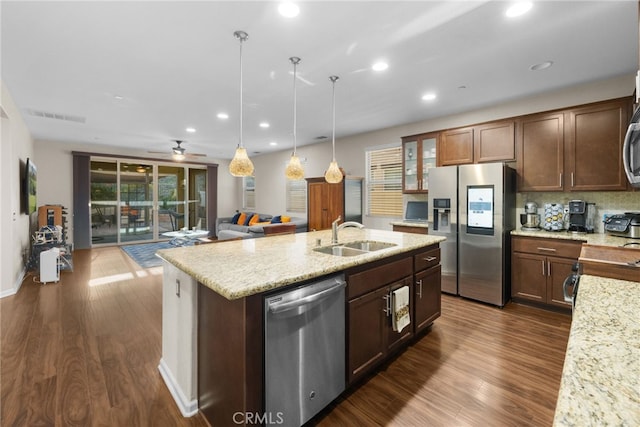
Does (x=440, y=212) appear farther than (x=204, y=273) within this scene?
Yes

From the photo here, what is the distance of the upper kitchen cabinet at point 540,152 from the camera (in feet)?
11.1

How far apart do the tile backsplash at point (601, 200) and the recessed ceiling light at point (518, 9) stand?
247 cm

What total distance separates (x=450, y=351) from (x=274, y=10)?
10.1 feet

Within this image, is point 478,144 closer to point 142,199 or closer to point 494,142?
point 494,142

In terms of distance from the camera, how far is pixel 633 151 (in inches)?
60.7

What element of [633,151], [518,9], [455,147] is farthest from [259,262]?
[455,147]

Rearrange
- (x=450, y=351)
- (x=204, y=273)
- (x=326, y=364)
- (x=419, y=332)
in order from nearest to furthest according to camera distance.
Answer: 1. (x=204, y=273)
2. (x=326, y=364)
3. (x=450, y=351)
4. (x=419, y=332)

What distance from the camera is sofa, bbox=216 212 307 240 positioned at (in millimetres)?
6548

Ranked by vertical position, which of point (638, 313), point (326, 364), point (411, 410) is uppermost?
point (638, 313)

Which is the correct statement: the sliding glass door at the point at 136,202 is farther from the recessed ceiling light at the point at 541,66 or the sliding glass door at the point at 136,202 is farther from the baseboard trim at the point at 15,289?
the recessed ceiling light at the point at 541,66

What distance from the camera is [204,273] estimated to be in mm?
1589

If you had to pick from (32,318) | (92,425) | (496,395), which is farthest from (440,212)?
(32,318)

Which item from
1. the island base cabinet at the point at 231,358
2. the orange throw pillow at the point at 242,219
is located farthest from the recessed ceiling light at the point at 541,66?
the orange throw pillow at the point at 242,219

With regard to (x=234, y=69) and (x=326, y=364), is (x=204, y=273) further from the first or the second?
(x=234, y=69)
